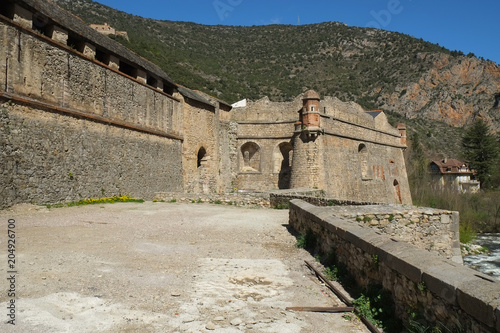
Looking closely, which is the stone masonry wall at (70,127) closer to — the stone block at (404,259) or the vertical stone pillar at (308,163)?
the vertical stone pillar at (308,163)

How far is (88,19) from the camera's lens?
59969 millimetres

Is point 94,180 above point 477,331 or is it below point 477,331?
above

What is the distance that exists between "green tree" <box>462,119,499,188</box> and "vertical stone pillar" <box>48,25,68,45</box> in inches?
2009

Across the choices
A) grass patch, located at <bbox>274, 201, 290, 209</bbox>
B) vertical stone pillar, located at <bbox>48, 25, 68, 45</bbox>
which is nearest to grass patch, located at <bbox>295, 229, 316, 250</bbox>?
grass patch, located at <bbox>274, 201, 290, 209</bbox>

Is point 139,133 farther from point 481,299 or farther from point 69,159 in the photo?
point 481,299

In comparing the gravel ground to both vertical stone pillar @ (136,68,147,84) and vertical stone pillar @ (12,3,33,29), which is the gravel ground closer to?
vertical stone pillar @ (12,3,33,29)

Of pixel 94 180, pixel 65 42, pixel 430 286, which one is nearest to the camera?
pixel 430 286

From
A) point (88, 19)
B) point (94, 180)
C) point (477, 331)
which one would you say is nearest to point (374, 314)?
point (477, 331)

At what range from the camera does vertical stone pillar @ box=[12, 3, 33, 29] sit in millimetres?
11883

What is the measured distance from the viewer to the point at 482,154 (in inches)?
1919

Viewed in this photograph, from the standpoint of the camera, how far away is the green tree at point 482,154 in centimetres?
4762

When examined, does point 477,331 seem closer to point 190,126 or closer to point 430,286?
point 430,286

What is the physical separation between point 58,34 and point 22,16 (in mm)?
1717

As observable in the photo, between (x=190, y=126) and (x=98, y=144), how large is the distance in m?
8.15
